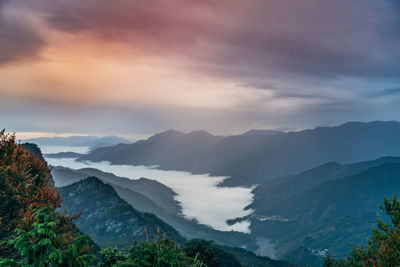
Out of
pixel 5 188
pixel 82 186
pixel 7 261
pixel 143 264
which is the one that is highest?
pixel 5 188

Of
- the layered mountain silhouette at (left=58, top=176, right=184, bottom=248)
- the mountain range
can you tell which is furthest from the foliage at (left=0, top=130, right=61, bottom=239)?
the layered mountain silhouette at (left=58, top=176, right=184, bottom=248)

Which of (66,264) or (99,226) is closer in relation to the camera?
(66,264)

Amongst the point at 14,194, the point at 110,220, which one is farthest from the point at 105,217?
the point at 14,194

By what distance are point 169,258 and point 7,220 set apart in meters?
14.3

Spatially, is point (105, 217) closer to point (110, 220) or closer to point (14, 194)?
point (110, 220)

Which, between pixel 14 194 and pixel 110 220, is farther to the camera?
pixel 110 220

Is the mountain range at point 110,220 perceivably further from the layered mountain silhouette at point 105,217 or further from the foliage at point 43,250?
the foliage at point 43,250

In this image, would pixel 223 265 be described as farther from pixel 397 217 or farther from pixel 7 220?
pixel 7 220

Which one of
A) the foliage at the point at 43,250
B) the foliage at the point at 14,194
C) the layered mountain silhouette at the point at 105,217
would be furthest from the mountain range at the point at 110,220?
the foliage at the point at 43,250

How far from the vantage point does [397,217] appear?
88.9ft

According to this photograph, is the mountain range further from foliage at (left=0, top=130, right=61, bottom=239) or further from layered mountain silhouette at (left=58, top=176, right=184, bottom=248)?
foliage at (left=0, top=130, right=61, bottom=239)

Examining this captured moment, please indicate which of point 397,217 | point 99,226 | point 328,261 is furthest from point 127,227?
point 397,217

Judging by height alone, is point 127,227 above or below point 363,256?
below

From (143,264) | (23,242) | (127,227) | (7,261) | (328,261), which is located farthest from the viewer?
(127,227)
